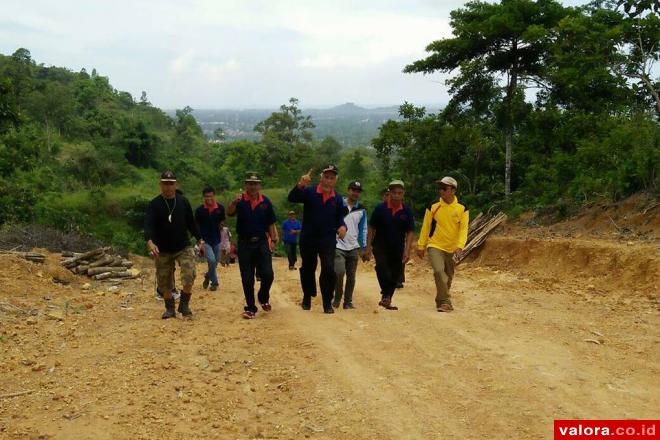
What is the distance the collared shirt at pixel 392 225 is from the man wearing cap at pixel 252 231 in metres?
1.50

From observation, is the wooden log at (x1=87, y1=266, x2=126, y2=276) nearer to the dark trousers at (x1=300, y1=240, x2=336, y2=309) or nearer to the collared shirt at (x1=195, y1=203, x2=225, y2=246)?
the collared shirt at (x1=195, y1=203, x2=225, y2=246)

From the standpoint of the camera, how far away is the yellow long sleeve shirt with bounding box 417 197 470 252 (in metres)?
7.04

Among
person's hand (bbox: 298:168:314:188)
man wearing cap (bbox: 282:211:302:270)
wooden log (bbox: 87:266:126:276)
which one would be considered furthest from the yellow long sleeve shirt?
wooden log (bbox: 87:266:126:276)

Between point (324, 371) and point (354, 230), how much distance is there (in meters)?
2.94

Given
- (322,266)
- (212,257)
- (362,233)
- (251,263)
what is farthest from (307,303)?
(212,257)

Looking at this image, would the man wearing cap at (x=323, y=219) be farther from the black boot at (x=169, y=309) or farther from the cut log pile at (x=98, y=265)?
the cut log pile at (x=98, y=265)

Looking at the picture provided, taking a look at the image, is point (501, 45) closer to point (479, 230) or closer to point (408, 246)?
point (479, 230)

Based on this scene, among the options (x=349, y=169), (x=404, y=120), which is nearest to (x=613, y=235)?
(x=404, y=120)

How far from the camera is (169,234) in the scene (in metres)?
6.42

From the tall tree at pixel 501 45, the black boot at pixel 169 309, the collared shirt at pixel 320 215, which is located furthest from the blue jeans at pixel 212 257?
the tall tree at pixel 501 45

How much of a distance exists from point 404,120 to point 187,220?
16364 mm

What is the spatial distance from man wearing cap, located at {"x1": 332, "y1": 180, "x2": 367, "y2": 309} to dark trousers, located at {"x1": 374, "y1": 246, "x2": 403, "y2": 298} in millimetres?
234

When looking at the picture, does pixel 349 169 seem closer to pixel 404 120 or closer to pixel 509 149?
pixel 404 120

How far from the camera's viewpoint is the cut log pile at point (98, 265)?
32.7ft
